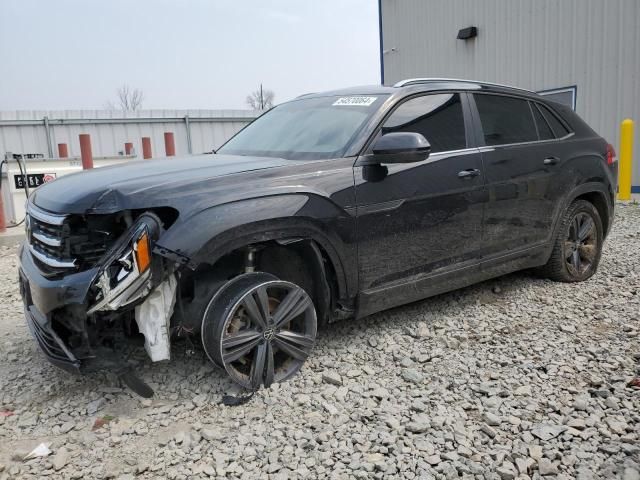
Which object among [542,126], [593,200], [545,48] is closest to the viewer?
[542,126]

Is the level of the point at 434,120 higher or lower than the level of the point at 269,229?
higher

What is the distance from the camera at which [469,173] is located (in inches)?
145

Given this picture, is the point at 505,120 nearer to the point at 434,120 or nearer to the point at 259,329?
the point at 434,120

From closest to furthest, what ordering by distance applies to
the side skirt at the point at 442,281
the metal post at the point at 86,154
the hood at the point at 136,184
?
the hood at the point at 136,184
the side skirt at the point at 442,281
the metal post at the point at 86,154

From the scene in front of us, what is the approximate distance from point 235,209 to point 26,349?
6.67 feet

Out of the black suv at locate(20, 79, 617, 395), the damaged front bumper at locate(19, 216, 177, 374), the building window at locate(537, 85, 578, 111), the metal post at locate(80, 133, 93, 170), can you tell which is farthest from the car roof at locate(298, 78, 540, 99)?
the building window at locate(537, 85, 578, 111)

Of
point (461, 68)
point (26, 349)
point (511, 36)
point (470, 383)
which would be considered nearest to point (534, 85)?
point (511, 36)

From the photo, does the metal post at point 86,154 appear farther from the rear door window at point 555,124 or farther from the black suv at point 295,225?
the rear door window at point 555,124

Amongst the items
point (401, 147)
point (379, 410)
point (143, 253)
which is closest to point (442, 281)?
point (401, 147)

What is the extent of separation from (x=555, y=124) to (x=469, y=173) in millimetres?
1335

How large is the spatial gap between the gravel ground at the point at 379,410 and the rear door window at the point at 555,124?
1.51m


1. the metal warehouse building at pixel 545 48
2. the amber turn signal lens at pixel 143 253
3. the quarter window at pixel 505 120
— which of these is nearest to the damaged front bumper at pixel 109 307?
the amber turn signal lens at pixel 143 253

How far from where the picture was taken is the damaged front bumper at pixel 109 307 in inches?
97.4

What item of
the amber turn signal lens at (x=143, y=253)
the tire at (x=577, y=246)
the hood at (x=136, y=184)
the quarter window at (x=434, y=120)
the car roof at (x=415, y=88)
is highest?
the car roof at (x=415, y=88)
